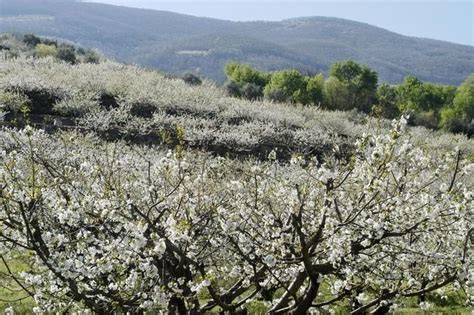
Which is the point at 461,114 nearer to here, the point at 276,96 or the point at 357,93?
the point at 357,93

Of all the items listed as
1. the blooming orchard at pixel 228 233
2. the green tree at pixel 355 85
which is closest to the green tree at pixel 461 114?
the green tree at pixel 355 85

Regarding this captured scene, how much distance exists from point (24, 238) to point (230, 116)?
103 feet

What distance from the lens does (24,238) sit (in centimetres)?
687

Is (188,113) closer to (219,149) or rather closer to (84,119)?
(219,149)

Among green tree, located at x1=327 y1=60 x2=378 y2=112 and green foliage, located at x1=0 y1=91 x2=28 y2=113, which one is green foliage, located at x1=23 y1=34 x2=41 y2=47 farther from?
green foliage, located at x1=0 y1=91 x2=28 y2=113

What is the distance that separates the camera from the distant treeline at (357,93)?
194ft

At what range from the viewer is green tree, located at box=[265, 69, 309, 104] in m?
62.3

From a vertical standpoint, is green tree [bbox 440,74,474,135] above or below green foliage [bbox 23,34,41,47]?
below

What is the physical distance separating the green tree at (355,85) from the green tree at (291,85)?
121 inches

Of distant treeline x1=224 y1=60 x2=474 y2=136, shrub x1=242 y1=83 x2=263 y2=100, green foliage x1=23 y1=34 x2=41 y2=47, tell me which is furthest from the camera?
green foliage x1=23 y1=34 x2=41 y2=47

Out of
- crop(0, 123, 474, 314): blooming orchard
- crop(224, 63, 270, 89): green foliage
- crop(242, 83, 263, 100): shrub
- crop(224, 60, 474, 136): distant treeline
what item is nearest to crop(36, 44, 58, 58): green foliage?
crop(224, 60, 474, 136): distant treeline

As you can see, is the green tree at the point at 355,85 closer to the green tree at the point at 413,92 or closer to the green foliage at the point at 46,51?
the green tree at the point at 413,92

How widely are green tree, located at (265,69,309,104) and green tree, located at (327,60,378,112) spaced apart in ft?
10.1

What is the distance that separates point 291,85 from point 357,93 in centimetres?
759
